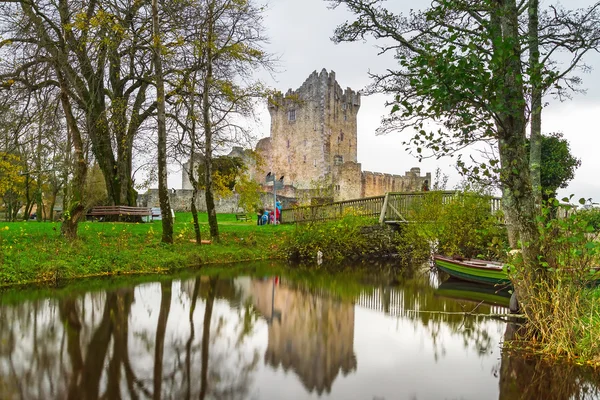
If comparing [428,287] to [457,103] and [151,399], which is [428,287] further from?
[151,399]

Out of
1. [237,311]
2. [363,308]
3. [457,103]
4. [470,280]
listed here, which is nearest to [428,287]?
[470,280]

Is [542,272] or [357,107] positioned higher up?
[357,107]

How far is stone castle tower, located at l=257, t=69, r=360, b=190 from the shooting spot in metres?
59.0

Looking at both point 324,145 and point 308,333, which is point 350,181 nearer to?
point 324,145

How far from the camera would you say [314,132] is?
59281 millimetres

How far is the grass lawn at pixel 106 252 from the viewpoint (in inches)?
491

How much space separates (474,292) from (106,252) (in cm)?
958

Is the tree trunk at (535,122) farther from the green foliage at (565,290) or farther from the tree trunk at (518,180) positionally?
the green foliage at (565,290)

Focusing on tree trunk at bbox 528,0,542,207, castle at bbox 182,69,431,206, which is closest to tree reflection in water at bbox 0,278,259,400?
tree trunk at bbox 528,0,542,207

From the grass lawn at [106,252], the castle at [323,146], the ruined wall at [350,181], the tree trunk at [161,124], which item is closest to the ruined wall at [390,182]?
the castle at [323,146]

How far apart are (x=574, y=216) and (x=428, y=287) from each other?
798cm

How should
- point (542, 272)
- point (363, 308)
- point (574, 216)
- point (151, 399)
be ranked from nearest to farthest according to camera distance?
1. point (151, 399)
2. point (574, 216)
3. point (542, 272)
4. point (363, 308)

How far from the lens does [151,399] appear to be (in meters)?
5.32

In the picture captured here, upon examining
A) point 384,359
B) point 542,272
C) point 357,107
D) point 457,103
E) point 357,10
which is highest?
point 357,107
